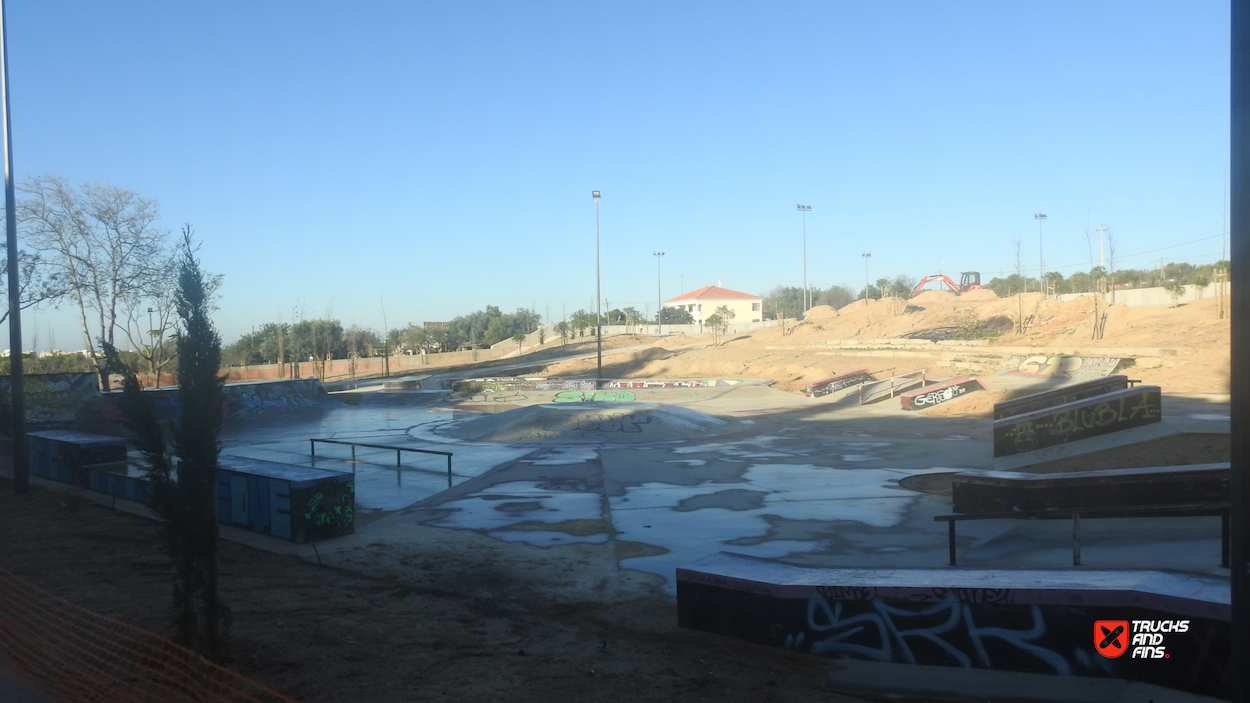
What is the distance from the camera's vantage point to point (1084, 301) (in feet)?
200

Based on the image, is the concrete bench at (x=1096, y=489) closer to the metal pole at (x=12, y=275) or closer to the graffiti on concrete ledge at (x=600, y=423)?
the graffiti on concrete ledge at (x=600, y=423)

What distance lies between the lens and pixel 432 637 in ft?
25.0

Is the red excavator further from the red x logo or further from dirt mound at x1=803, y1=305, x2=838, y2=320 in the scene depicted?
the red x logo

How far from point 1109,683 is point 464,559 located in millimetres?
8021

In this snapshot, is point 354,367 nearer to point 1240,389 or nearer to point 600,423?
point 600,423

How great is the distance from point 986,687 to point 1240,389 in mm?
3788

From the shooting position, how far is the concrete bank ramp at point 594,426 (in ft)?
87.9

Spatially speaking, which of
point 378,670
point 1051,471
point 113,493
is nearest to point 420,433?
point 113,493

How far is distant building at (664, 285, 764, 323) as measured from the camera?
136m

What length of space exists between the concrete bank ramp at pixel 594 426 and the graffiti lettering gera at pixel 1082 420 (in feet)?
33.6

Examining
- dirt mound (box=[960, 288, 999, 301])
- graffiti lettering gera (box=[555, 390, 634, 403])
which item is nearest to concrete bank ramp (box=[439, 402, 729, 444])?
graffiti lettering gera (box=[555, 390, 634, 403])

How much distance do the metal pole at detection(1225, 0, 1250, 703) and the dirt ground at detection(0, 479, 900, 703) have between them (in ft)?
10.9

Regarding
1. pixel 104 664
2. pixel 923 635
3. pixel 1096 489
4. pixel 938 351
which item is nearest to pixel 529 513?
pixel 104 664

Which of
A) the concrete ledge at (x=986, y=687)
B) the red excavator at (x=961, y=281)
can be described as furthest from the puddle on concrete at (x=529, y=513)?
the red excavator at (x=961, y=281)
